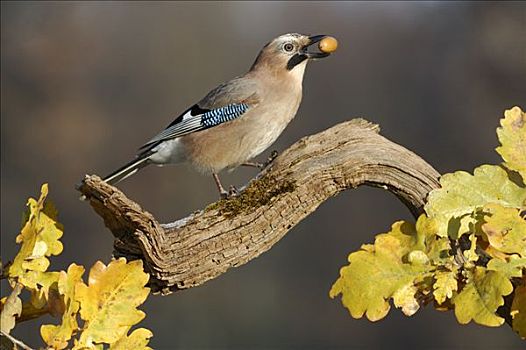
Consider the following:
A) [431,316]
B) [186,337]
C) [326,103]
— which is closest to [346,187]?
[186,337]

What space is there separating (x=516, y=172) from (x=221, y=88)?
175cm

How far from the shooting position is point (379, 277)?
111 cm

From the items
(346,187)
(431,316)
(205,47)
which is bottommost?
(346,187)

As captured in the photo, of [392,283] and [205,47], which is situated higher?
[205,47]

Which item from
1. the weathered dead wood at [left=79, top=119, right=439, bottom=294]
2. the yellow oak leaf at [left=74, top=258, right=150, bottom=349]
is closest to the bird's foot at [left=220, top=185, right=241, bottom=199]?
the weathered dead wood at [left=79, top=119, right=439, bottom=294]

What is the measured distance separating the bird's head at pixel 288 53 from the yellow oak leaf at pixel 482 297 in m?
1.58

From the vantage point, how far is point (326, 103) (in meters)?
12.9

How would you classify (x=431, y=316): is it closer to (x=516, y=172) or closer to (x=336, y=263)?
(x=336, y=263)

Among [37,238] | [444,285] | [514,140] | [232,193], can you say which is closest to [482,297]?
[444,285]

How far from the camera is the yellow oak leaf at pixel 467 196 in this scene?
1.15 m

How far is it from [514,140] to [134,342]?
52 cm

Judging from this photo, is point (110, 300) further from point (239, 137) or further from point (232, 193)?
point (239, 137)

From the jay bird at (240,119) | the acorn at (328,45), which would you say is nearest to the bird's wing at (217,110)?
the jay bird at (240,119)

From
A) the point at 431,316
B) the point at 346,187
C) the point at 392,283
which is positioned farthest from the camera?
the point at 431,316
